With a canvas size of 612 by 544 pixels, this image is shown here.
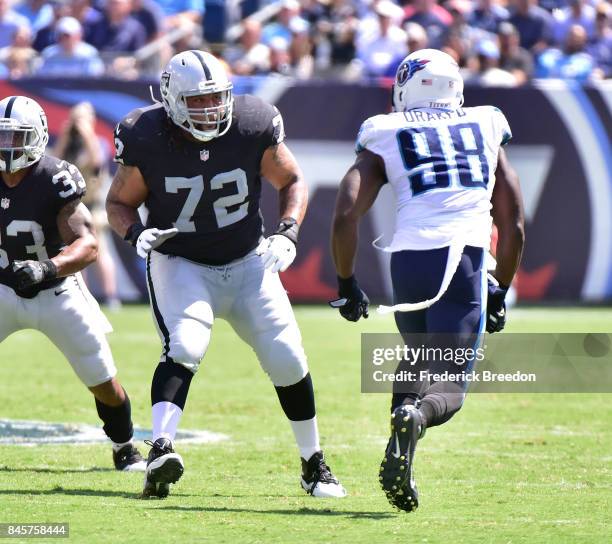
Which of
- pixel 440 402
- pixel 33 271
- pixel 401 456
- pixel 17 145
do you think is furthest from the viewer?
pixel 17 145

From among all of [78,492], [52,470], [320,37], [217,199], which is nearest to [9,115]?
[217,199]

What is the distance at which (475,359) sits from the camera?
5.05 metres

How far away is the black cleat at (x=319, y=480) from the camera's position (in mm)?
5344

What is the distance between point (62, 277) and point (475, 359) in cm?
188

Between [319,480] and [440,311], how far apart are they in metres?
0.92

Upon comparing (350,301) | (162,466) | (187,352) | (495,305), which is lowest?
(162,466)

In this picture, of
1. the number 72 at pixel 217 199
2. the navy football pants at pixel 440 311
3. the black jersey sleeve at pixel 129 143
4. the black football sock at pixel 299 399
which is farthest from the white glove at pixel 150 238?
the navy football pants at pixel 440 311

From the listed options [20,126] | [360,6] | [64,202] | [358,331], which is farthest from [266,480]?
[360,6]

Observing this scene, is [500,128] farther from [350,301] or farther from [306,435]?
[306,435]

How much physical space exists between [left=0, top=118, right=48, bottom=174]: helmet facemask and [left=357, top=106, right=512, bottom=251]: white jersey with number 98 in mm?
1517

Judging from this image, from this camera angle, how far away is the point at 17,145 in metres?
5.73

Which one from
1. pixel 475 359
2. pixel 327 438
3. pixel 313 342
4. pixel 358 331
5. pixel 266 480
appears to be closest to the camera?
pixel 475 359

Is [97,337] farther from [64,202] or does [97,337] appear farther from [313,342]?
[313,342]

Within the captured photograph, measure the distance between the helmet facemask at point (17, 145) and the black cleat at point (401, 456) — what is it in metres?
2.08
